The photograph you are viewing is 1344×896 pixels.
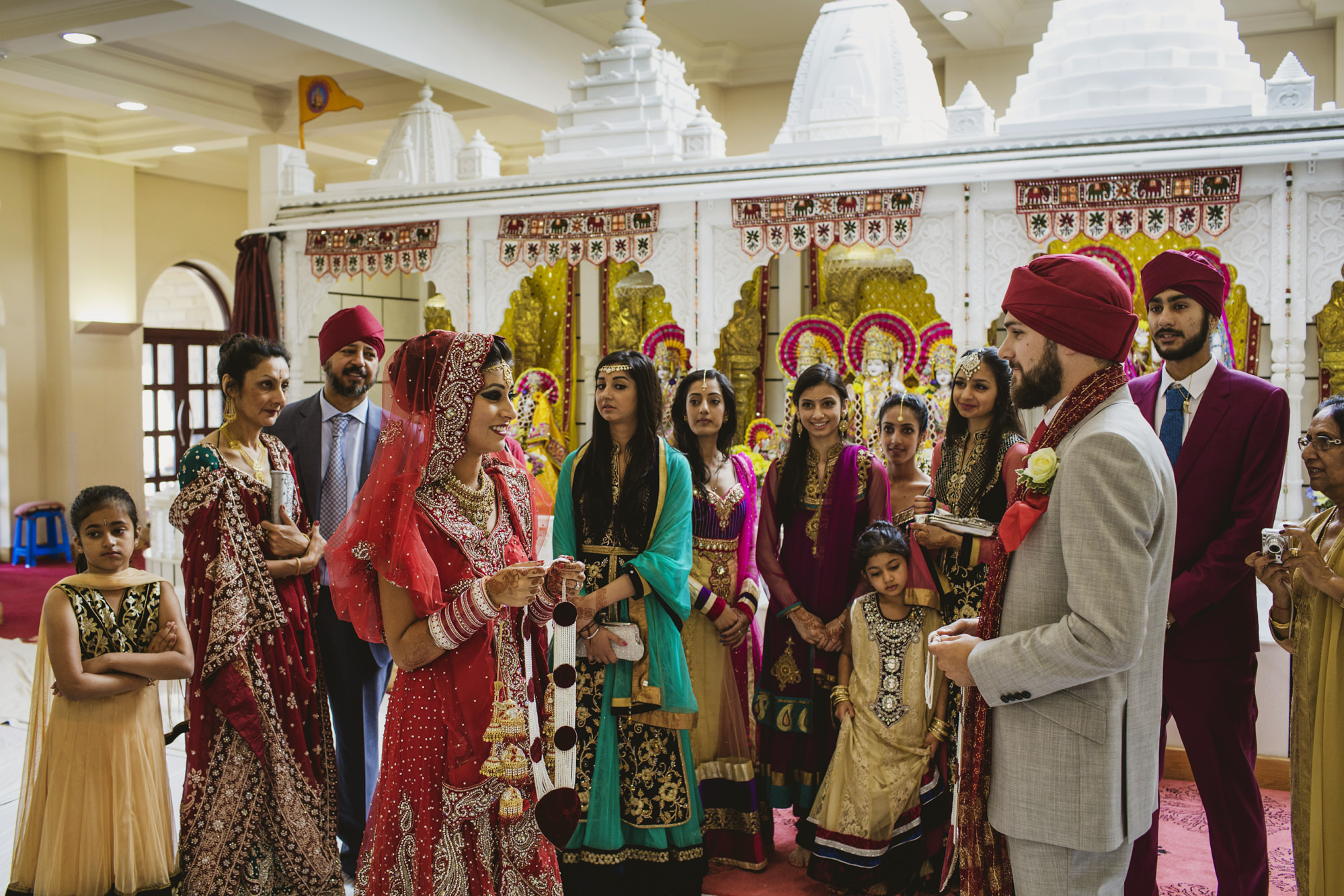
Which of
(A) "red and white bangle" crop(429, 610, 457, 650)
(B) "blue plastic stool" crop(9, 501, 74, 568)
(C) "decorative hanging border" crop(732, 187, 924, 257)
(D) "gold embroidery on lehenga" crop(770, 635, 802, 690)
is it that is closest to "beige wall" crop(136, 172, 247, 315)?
(B) "blue plastic stool" crop(9, 501, 74, 568)

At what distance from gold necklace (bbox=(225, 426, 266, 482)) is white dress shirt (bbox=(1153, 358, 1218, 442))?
2.42 metres

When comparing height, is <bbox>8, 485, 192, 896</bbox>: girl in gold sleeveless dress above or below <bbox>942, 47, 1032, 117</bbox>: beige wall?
below

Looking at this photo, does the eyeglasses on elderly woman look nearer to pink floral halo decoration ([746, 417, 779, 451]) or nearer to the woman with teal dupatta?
the woman with teal dupatta

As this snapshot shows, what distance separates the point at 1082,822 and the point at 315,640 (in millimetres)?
2134

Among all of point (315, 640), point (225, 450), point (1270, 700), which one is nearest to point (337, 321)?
point (225, 450)

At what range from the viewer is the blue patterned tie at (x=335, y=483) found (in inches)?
130

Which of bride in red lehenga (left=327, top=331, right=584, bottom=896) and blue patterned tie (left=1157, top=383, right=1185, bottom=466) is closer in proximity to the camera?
bride in red lehenga (left=327, top=331, right=584, bottom=896)

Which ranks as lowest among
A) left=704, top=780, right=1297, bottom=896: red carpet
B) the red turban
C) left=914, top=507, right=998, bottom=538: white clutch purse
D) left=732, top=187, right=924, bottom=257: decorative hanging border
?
left=704, top=780, right=1297, bottom=896: red carpet

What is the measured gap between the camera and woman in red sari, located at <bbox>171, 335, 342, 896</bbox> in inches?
109

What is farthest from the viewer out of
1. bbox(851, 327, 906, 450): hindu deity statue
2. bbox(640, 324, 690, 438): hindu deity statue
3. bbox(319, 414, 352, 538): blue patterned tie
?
bbox(640, 324, 690, 438): hindu deity statue

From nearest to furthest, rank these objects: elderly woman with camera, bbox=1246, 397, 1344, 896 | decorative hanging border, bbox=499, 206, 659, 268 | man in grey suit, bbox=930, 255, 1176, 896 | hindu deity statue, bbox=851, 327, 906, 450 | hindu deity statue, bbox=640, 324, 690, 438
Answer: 1. man in grey suit, bbox=930, 255, 1176, 896
2. elderly woman with camera, bbox=1246, 397, 1344, 896
3. hindu deity statue, bbox=851, 327, 906, 450
4. decorative hanging border, bbox=499, 206, 659, 268
5. hindu deity statue, bbox=640, 324, 690, 438

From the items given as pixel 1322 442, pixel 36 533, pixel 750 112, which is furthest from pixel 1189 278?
pixel 36 533

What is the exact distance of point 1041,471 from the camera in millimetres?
1823

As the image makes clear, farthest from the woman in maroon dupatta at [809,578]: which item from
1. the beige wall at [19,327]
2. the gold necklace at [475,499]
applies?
the beige wall at [19,327]
